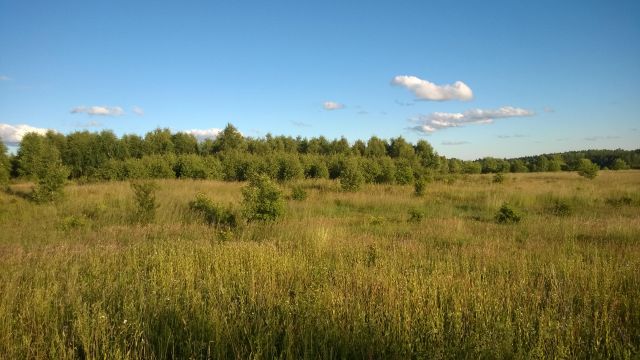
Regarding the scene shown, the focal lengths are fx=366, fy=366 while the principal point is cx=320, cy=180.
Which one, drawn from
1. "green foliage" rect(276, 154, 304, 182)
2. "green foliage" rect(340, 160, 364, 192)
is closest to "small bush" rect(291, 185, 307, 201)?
"green foliage" rect(340, 160, 364, 192)

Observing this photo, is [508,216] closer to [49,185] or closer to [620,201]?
[620,201]

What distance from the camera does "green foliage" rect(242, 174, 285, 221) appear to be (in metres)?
11.5

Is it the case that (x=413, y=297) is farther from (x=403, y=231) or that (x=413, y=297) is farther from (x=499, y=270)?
(x=403, y=231)

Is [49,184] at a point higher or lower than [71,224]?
higher

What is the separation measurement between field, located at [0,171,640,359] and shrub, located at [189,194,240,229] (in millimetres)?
1435

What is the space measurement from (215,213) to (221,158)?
32.1 m

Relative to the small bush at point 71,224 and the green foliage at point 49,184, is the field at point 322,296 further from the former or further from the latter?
the green foliage at point 49,184

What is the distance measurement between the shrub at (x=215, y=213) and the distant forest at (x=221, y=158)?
7489 mm

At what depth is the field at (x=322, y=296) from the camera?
125 inches

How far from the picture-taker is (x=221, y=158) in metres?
43.1

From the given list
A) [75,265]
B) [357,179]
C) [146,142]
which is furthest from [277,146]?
[75,265]

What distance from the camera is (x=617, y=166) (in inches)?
2613

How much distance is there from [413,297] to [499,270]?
223 cm

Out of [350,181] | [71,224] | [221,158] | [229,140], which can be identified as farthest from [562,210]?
[229,140]
